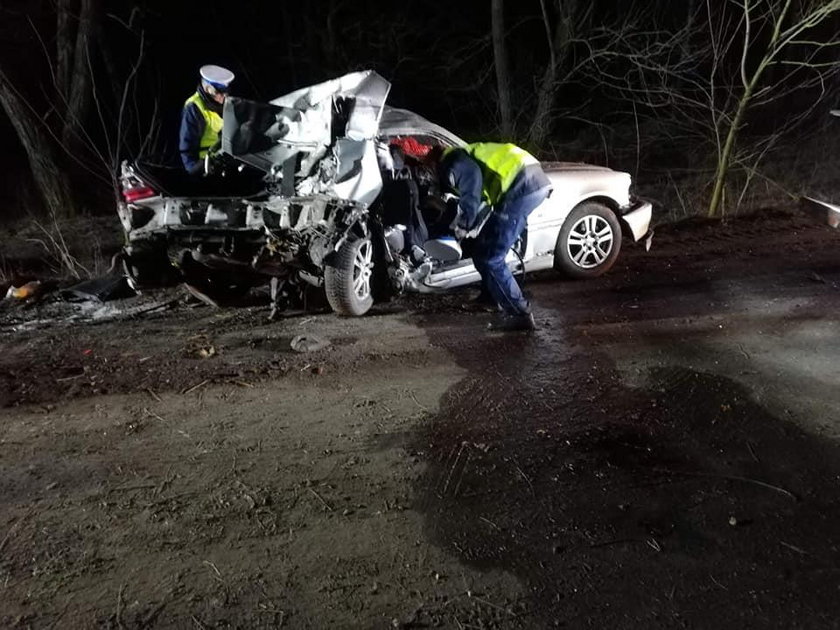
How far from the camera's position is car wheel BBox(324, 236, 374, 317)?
532cm

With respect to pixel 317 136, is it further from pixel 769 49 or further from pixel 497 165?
pixel 769 49

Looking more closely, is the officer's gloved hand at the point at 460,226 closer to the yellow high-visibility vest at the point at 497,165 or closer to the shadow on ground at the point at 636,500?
the yellow high-visibility vest at the point at 497,165

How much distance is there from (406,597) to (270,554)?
0.64 metres

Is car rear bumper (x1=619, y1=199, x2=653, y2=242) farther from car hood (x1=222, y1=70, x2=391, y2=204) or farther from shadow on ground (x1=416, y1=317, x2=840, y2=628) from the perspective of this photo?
car hood (x1=222, y1=70, x2=391, y2=204)

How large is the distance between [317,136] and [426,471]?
3.02 metres

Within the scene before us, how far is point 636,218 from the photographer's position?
6.71 metres

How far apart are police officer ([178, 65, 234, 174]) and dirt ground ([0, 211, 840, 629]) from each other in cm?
159

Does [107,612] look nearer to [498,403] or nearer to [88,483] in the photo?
[88,483]

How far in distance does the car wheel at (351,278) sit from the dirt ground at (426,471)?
0.18 metres

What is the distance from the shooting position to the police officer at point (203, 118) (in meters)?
6.04

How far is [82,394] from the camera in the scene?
4.38 meters

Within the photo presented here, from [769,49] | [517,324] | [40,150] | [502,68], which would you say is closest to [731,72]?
[502,68]

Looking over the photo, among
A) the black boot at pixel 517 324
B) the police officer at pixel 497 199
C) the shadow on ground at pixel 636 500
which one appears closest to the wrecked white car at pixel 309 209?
the police officer at pixel 497 199

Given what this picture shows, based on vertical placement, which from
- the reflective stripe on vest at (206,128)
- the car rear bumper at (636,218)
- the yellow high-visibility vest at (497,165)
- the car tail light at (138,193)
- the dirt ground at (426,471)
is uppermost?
the reflective stripe on vest at (206,128)
